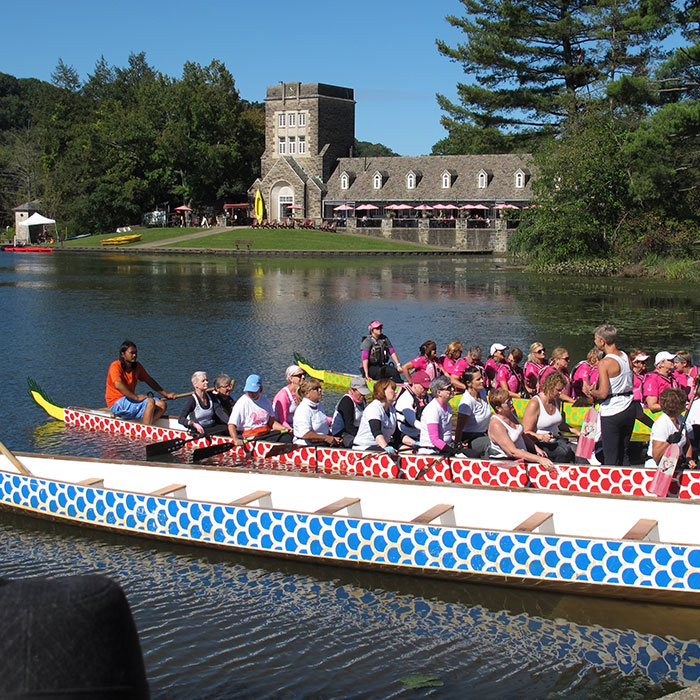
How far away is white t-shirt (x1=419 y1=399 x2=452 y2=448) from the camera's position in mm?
11250

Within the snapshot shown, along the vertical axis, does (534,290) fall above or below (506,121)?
below

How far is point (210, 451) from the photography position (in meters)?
12.1

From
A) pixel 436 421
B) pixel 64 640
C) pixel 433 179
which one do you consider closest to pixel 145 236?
pixel 433 179

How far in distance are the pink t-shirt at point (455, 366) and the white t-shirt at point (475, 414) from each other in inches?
104

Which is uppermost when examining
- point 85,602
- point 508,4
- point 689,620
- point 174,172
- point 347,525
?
point 508,4

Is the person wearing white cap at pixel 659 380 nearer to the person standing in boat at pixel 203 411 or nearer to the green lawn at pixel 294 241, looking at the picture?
the person standing in boat at pixel 203 411

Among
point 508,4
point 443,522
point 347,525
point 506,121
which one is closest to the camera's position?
point 347,525

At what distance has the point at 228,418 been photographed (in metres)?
13.3

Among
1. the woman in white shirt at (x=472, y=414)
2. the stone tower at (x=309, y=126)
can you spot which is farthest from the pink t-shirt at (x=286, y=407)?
the stone tower at (x=309, y=126)

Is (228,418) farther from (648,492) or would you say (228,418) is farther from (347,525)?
(648,492)

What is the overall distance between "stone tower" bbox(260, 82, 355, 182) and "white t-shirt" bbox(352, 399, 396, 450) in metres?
78.2

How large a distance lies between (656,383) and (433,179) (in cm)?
7008

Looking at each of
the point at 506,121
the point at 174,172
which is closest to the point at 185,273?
the point at 506,121

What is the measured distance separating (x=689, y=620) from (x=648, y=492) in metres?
2.25
